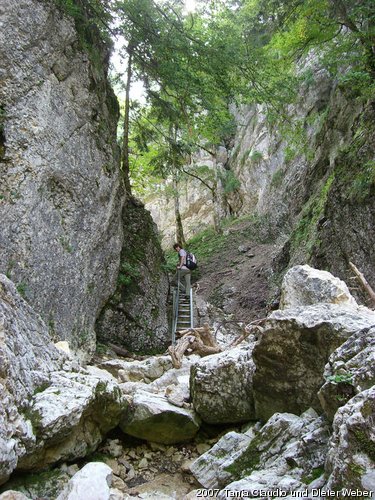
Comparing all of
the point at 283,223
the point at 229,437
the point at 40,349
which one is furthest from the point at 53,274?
the point at 283,223

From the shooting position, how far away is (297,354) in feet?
13.6

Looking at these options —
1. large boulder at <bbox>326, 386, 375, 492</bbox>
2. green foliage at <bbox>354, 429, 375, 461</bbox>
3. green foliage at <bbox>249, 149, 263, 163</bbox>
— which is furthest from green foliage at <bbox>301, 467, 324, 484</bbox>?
green foliage at <bbox>249, 149, 263, 163</bbox>

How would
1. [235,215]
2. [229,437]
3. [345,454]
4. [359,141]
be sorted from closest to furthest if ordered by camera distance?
[345,454] < [229,437] < [359,141] < [235,215]

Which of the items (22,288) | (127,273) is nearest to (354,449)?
(22,288)

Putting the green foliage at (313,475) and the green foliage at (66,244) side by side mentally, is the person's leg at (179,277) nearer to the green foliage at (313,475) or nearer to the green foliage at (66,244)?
the green foliage at (66,244)

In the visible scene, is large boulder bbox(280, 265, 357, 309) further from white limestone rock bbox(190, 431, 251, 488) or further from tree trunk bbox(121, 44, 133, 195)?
tree trunk bbox(121, 44, 133, 195)

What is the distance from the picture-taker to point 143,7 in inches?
371

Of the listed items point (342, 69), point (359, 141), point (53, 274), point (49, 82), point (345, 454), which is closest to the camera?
point (345, 454)

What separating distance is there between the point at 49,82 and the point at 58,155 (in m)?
1.79

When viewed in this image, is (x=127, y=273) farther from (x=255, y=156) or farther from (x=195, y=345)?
(x=255, y=156)

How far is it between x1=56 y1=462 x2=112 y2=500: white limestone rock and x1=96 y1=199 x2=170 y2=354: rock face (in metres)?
7.57

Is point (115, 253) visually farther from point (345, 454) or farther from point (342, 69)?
point (342, 69)

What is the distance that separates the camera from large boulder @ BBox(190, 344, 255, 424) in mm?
4727

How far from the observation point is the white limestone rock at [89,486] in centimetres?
289
